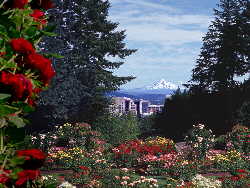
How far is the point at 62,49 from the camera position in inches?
1430

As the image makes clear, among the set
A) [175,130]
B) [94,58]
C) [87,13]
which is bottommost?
[175,130]

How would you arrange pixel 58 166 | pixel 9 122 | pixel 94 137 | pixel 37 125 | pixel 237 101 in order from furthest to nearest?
pixel 237 101 < pixel 37 125 < pixel 94 137 < pixel 58 166 < pixel 9 122

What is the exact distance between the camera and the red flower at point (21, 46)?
2.38m

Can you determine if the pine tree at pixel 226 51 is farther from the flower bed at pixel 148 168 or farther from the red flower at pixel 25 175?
the red flower at pixel 25 175

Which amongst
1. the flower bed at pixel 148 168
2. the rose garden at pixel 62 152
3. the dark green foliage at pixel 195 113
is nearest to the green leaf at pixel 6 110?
the rose garden at pixel 62 152

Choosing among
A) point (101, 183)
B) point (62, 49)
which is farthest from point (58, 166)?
point (62, 49)

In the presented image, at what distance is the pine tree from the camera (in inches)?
1603

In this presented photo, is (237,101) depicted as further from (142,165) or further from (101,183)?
(101,183)

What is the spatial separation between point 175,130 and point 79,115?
9.65 meters

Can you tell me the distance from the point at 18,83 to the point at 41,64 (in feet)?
0.71

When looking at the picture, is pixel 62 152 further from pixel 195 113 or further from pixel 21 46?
pixel 195 113

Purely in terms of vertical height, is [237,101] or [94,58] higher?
[94,58]

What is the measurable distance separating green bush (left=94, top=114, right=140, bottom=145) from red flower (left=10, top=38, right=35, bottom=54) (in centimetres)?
2886

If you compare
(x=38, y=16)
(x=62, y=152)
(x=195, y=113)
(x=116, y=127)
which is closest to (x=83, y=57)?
(x=116, y=127)
